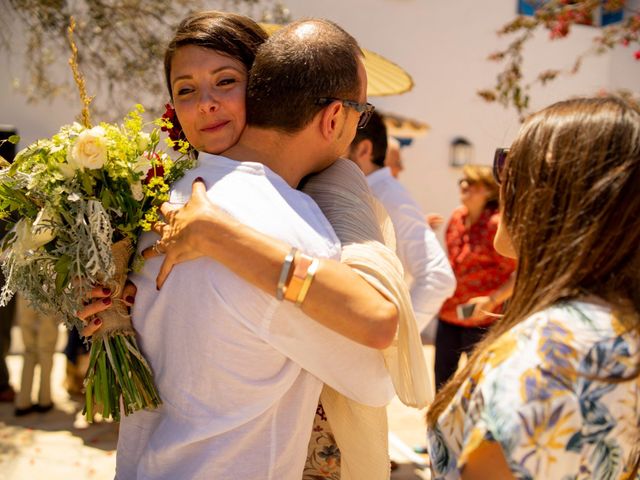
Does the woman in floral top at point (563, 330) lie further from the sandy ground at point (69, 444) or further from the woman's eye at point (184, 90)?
the sandy ground at point (69, 444)

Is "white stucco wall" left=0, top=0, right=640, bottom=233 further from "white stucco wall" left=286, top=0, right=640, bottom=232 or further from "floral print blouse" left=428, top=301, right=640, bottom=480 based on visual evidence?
"floral print blouse" left=428, top=301, right=640, bottom=480

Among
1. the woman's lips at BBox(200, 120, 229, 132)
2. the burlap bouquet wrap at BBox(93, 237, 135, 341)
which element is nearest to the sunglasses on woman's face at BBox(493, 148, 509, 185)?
the woman's lips at BBox(200, 120, 229, 132)

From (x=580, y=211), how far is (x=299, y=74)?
0.80 meters

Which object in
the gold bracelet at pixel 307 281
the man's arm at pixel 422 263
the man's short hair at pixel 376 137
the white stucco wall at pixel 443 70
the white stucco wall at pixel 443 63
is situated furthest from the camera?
the white stucco wall at pixel 443 70

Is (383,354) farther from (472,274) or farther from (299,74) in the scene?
(472,274)

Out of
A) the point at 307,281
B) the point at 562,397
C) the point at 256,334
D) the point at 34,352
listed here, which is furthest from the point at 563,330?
the point at 34,352

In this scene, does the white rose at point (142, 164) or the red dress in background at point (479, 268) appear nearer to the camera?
the white rose at point (142, 164)

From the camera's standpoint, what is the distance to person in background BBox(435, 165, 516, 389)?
4.85m

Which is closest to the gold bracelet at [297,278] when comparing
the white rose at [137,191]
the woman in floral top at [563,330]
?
the woman in floral top at [563,330]

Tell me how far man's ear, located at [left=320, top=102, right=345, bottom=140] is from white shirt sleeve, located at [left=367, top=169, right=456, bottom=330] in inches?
85.1

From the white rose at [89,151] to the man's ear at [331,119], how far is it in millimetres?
578

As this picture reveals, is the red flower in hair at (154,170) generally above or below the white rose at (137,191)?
above

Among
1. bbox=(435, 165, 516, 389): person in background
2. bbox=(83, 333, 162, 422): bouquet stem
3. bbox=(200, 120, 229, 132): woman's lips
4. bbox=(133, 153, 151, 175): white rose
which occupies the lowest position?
bbox=(435, 165, 516, 389): person in background

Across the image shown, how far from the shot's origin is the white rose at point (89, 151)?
1692 mm
